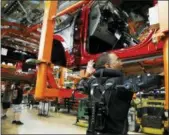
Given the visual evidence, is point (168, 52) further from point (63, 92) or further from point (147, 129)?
point (147, 129)

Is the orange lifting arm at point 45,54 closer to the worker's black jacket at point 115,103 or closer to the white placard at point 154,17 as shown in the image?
the worker's black jacket at point 115,103

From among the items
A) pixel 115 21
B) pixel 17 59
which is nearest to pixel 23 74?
pixel 115 21

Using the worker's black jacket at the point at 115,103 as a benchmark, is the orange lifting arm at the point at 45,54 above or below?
above

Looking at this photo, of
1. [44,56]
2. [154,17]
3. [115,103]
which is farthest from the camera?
[44,56]

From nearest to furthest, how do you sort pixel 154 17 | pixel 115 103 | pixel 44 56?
1. pixel 154 17
2. pixel 115 103
3. pixel 44 56

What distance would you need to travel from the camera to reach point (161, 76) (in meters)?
1.49

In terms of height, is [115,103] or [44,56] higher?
[44,56]

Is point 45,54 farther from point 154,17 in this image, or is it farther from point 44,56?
point 154,17

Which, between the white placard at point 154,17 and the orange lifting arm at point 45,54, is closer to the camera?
the white placard at point 154,17

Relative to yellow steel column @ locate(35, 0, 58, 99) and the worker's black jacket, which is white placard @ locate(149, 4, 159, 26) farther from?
yellow steel column @ locate(35, 0, 58, 99)

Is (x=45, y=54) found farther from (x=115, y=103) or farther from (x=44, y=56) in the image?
(x=115, y=103)

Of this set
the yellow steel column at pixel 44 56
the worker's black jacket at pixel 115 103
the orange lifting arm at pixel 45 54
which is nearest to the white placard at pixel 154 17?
the worker's black jacket at pixel 115 103

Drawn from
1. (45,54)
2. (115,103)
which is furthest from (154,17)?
(45,54)

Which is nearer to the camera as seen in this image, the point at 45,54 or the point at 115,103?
the point at 115,103
